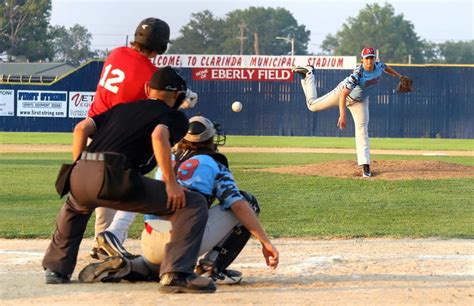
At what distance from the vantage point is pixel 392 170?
48.5ft

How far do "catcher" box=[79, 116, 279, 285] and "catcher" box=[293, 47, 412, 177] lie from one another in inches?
293

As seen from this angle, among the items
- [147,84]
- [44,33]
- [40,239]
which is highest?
[44,33]

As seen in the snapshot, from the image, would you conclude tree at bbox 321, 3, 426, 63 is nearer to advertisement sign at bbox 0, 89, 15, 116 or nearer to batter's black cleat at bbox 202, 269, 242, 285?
advertisement sign at bbox 0, 89, 15, 116

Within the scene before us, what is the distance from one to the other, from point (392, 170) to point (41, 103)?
24.6 meters

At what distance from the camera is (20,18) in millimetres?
53812

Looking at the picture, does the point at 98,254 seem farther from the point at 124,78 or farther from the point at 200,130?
the point at 200,130

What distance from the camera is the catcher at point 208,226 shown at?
5836 mm

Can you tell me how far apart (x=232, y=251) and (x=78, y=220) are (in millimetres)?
976

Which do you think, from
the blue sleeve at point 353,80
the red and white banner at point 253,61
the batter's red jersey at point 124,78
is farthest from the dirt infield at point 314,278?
the red and white banner at point 253,61

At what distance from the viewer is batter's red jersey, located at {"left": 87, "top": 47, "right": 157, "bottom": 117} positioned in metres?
6.36

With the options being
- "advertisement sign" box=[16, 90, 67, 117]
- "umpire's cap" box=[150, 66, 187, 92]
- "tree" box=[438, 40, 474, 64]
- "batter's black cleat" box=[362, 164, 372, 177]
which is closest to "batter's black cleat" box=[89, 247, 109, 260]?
"umpire's cap" box=[150, 66, 187, 92]

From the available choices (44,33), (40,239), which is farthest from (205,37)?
(40,239)

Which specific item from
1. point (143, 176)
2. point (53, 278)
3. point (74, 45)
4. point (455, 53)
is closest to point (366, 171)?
point (53, 278)

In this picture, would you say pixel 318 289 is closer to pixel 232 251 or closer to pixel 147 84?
pixel 232 251
